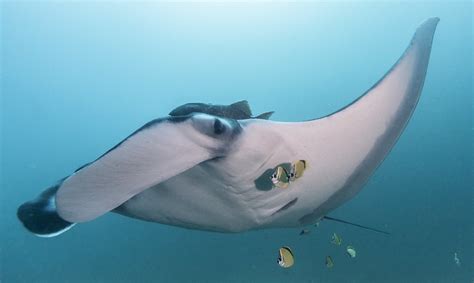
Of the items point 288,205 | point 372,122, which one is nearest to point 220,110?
point 288,205

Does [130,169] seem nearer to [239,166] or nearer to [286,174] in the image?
[239,166]

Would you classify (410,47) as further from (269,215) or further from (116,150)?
(116,150)

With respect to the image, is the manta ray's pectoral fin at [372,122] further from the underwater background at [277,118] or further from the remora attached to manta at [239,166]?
the underwater background at [277,118]

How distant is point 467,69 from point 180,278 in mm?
19140

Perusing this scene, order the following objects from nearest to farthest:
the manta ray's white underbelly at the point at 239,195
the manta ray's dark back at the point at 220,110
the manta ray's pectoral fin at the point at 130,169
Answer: the manta ray's pectoral fin at the point at 130,169, the manta ray's white underbelly at the point at 239,195, the manta ray's dark back at the point at 220,110

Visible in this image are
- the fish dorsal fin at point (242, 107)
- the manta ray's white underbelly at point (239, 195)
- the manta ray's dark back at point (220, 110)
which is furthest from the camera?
the fish dorsal fin at point (242, 107)

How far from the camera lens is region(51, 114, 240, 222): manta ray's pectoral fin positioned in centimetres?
156

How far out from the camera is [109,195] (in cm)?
158

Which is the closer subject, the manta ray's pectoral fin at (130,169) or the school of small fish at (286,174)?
the manta ray's pectoral fin at (130,169)

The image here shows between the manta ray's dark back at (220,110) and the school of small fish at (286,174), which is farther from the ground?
the manta ray's dark back at (220,110)

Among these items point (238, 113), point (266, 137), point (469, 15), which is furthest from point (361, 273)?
point (469, 15)

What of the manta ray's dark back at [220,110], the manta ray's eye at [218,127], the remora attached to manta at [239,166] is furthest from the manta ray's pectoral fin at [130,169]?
the manta ray's dark back at [220,110]

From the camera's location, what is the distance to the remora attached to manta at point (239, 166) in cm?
159

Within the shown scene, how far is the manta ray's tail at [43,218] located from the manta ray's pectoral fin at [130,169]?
988mm
